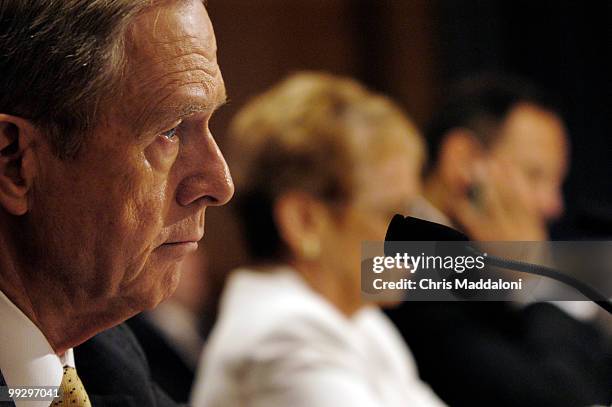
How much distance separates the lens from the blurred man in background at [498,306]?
2.10 m

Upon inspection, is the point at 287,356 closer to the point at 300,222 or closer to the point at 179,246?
the point at 300,222

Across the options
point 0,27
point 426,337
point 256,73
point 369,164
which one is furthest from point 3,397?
point 256,73

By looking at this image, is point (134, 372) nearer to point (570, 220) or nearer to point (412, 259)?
point (412, 259)

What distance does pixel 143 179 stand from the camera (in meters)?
0.79

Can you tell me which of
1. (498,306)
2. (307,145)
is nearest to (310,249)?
(307,145)

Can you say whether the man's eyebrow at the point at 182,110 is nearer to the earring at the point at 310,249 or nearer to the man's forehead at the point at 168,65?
the man's forehead at the point at 168,65

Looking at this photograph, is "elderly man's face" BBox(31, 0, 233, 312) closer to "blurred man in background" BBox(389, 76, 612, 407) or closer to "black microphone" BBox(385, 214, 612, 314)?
"black microphone" BBox(385, 214, 612, 314)

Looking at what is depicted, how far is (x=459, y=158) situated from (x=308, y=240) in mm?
666

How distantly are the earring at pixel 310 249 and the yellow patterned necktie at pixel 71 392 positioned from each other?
3.54ft

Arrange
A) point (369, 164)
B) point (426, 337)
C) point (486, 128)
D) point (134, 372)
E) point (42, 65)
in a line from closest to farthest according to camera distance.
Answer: point (42, 65) → point (134, 372) → point (369, 164) → point (426, 337) → point (486, 128)

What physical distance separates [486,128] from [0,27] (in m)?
1.88

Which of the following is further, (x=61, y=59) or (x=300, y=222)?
(x=300, y=222)

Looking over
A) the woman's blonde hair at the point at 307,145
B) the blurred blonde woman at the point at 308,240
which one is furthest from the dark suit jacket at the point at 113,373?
the woman's blonde hair at the point at 307,145

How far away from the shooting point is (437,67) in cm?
Result: 357
